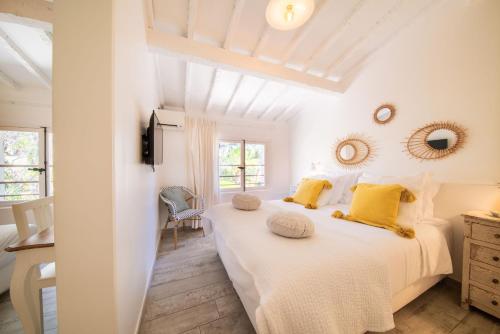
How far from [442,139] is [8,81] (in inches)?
218

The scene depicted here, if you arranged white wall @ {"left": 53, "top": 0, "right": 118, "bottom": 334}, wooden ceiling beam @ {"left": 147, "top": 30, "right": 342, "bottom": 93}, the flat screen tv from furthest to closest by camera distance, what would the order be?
1. wooden ceiling beam @ {"left": 147, "top": 30, "right": 342, "bottom": 93}
2. the flat screen tv
3. white wall @ {"left": 53, "top": 0, "right": 118, "bottom": 334}

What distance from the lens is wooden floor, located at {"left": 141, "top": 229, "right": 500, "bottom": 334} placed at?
3.97ft

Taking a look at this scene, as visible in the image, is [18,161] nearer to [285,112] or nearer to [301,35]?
[301,35]

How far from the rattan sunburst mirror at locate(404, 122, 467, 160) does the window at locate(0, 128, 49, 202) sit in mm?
5413

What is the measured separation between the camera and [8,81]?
2256mm

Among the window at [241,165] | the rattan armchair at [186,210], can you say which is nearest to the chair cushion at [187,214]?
the rattan armchair at [186,210]

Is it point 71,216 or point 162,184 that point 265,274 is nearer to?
point 71,216

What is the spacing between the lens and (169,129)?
3113 millimetres

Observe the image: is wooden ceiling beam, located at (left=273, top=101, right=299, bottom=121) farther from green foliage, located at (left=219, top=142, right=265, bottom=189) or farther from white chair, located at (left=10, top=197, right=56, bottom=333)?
white chair, located at (left=10, top=197, right=56, bottom=333)

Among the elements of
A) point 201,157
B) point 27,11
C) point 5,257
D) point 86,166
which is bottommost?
point 5,257

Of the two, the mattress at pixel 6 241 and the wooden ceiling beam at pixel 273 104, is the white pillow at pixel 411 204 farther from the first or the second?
the mattress at pixel 6 241

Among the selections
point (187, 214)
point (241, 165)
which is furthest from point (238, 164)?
point (187, 214)

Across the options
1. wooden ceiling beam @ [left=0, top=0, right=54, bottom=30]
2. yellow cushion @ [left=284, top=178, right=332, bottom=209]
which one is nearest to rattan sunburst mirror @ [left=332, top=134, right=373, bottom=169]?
Answer: yellow cushion @ [left=284, top=178, right=332, bottom=209]

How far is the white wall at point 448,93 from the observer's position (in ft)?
4.99
